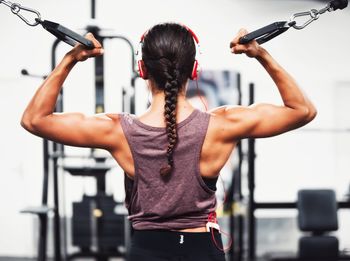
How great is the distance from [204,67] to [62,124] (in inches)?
148

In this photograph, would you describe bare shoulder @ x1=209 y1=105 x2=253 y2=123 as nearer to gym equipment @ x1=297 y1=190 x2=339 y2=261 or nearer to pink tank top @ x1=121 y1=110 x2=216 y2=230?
pink tank top @ x1=121 y1=110 x2=216 y2=230

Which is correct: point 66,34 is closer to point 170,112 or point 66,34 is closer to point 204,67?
point 170,112

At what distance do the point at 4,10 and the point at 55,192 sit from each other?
2471 millimetres

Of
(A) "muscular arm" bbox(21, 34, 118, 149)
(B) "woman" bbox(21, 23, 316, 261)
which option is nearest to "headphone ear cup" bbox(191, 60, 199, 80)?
(B) "woman" bbox(21, 23, 316, 261)

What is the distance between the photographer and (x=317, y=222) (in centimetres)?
371

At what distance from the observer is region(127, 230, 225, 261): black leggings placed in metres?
1.41

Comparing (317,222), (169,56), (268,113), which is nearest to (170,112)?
(169,56)

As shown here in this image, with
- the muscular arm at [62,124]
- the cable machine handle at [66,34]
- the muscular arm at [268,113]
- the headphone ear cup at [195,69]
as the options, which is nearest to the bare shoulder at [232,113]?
the muscular arm at [268,113]

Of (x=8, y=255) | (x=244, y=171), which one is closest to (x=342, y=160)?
(x=244, y=171)

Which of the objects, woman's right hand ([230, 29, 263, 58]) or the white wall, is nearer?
woman's right hand ([230, 29, 263, 58])

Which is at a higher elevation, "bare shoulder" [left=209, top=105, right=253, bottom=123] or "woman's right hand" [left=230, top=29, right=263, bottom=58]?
"woman's right hand" [left=230, top=29, right=263, bottom=58]

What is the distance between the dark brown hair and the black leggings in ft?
0.64

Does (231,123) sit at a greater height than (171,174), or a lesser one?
greater

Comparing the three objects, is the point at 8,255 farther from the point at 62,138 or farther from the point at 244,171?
the point at 62,138
